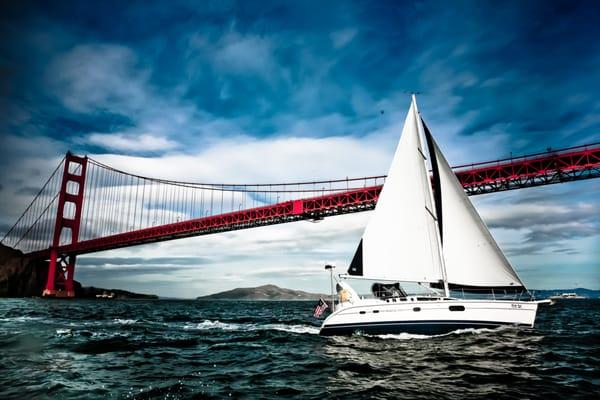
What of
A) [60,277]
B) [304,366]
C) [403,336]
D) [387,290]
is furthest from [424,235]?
[60,277]

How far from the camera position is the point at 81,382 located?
726 cm

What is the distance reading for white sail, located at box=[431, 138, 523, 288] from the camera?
1374cm

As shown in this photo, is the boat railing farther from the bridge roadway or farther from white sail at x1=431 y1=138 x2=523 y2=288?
the bridge roadway

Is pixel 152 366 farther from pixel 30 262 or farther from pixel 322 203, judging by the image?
pixel 30 262

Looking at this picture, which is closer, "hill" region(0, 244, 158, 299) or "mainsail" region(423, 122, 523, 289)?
"mainsail" region(423, 122, 523, 289)

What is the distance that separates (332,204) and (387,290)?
3133 cm

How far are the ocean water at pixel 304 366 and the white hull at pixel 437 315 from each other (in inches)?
14.8

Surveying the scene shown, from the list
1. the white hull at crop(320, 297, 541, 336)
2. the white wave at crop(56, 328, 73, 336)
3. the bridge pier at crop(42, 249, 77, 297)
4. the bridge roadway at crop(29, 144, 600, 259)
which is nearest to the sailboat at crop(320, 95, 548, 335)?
the white hull at crop(320, 297, 541, 336)

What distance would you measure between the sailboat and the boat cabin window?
0.04 metres

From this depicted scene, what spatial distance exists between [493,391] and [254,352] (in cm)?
676

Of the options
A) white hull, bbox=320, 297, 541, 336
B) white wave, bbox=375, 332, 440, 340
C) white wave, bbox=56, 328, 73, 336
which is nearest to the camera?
white hull, bbox=320, 297, 541, 336

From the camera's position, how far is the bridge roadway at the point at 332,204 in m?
33.1

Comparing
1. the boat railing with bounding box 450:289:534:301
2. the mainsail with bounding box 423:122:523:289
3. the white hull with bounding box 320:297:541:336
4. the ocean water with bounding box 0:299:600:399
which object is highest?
the mainsail with bounding box 423:122:523:289

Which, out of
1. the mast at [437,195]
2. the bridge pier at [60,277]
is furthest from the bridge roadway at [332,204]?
the mast at [437,195]
